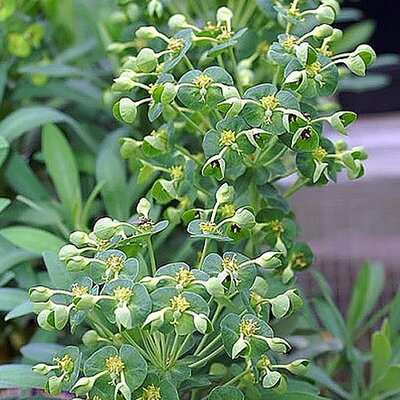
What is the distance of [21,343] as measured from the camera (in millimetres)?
709

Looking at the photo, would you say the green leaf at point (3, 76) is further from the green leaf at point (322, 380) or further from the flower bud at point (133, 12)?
the green leaf at point (322, 380)

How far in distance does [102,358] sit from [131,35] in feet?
1.16

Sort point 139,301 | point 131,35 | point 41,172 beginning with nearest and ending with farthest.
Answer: point 139,301 → point 131,35 → point 41,172

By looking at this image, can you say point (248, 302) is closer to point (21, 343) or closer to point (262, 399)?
point (262, 399)

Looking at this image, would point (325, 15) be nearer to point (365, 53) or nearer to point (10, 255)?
point (365, 53)

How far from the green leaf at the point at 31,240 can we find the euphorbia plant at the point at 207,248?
93mm

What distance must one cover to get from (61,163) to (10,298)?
16 centimetres

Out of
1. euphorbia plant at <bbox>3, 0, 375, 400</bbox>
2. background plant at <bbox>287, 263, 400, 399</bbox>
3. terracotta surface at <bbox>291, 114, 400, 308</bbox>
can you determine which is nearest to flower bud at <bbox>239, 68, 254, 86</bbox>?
euphorbia plant at <bbox>3, 0, 375, 400</bbox>

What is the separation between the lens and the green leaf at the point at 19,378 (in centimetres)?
47

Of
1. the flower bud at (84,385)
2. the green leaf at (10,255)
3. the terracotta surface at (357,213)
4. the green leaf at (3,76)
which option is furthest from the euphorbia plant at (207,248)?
the terracotta surface at (357,213)

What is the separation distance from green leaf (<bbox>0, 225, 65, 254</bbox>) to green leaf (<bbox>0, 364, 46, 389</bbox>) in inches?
4.9

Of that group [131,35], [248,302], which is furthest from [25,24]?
[248,302]

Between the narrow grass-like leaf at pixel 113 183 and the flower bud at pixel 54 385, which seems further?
the narrow grass-like leaf at pixel 113 183

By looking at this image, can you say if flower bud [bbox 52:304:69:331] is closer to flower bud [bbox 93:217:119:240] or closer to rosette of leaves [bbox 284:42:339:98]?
flower bud [bbox 93:217:119:240]
